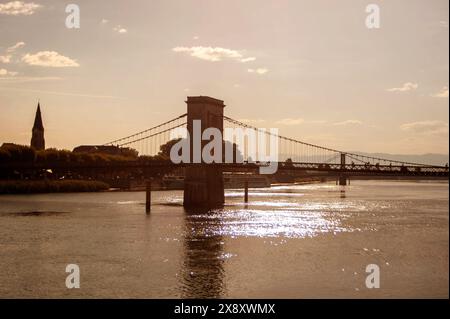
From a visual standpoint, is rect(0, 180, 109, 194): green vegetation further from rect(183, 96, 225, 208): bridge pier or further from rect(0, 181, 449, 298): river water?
rect(0, 181, 449, 298): river water

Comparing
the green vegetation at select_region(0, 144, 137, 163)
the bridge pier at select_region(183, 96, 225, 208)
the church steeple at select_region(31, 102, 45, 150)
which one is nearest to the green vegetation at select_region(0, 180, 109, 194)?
the green vegetation at select_region(0, 144, 137, 163)

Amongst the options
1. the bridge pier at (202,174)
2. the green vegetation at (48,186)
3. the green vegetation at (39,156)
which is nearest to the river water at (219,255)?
the bridge pier at (202,174)

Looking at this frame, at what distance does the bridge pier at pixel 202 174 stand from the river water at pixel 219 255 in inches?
715

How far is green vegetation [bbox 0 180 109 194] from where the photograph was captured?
93.4m

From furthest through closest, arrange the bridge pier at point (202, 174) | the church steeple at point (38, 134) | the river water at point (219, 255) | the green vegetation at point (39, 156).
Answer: the church steeple at point (38, 134)
the green vegetation at point (39, 156)
the bridge pier at point (202, 174)
the river water at point (219, 255)

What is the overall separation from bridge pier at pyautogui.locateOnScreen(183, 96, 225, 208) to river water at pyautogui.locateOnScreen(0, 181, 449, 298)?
18.2 meters

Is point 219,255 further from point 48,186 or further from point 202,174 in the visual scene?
point 48,186

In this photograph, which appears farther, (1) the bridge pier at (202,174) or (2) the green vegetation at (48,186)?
(2) the green vegetation at (48,186)

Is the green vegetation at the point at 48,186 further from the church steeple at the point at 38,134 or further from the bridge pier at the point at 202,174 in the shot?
the church steeple at the point at 38,134

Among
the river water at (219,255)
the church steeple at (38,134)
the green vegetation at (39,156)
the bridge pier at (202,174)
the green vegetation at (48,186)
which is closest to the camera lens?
the river water at (219,255)

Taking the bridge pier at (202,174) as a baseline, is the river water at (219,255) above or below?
below

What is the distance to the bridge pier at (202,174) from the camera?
7650cm

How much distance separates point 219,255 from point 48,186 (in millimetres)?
72912

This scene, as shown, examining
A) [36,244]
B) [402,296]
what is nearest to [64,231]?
[36,244]
